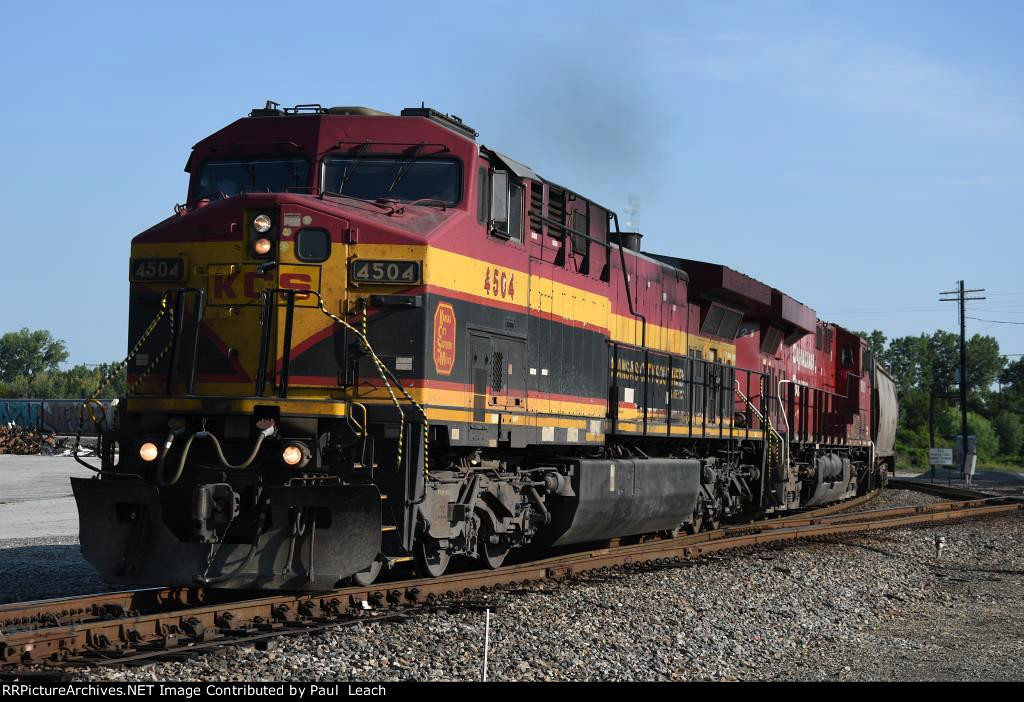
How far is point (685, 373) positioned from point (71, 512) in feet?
35.5

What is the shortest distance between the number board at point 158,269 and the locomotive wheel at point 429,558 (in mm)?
2960

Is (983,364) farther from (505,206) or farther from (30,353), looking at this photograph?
(505,206)

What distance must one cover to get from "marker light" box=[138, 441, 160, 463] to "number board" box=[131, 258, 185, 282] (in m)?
1.38

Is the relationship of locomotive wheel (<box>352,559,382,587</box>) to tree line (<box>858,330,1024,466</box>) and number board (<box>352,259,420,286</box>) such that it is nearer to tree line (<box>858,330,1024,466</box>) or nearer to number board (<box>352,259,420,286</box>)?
number board (<box>352,259,420,286</box>)

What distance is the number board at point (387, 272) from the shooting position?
29.7 ft

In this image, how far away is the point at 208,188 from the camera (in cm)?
1012

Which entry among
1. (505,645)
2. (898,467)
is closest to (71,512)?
(505,645)

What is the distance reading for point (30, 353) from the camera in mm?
115062

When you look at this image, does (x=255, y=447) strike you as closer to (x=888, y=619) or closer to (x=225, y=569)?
(x=225, y=569)

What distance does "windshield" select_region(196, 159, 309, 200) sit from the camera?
979cm

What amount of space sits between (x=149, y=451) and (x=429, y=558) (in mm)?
2644

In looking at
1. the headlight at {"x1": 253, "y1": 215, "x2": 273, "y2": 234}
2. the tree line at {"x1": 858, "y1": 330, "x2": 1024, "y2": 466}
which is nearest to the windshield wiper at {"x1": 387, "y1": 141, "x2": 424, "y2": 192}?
the headlight at {"x1": 253, "y1": 215, "x2": 273, "y2": 234}

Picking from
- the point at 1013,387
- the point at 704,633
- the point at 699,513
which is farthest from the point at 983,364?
the point at 704,633

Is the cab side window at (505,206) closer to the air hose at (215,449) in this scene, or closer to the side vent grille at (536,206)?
the side vent grille at (536,206)
